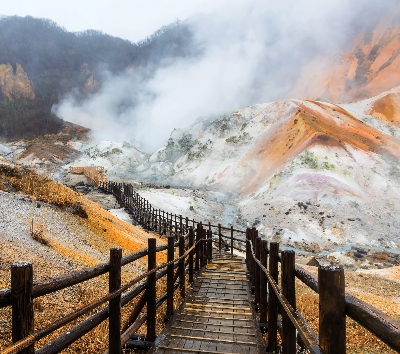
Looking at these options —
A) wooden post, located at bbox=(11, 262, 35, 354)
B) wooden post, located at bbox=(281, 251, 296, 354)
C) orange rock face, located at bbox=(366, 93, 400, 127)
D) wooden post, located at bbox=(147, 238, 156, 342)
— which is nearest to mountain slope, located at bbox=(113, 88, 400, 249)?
orange rock face, located at bbox=(366, 93, 400, 127)

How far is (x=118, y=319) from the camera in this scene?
135 inches

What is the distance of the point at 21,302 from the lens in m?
2.07

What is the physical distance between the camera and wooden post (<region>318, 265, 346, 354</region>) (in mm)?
2035

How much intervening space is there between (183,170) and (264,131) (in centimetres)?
1532

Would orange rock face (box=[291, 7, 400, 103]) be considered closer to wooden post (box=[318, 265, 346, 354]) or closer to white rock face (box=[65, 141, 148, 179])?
white rock face (box=[65, 141, 148, 179])

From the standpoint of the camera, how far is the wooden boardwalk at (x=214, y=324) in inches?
179

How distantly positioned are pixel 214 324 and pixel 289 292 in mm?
2673

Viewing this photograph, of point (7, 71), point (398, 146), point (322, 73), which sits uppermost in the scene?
point (7, 71)

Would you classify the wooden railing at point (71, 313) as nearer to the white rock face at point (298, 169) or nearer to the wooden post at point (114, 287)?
the wooden post at point (114, 287)

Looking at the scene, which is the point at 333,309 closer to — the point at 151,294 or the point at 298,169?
the point at 151,294

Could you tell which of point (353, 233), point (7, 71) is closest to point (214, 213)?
point (353, 233)

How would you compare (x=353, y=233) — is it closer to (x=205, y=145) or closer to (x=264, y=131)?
(x=264, y=131)

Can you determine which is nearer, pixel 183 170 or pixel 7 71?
pixel 183 170

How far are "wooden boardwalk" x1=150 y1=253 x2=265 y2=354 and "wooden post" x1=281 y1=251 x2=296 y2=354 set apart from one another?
1.29 meters
